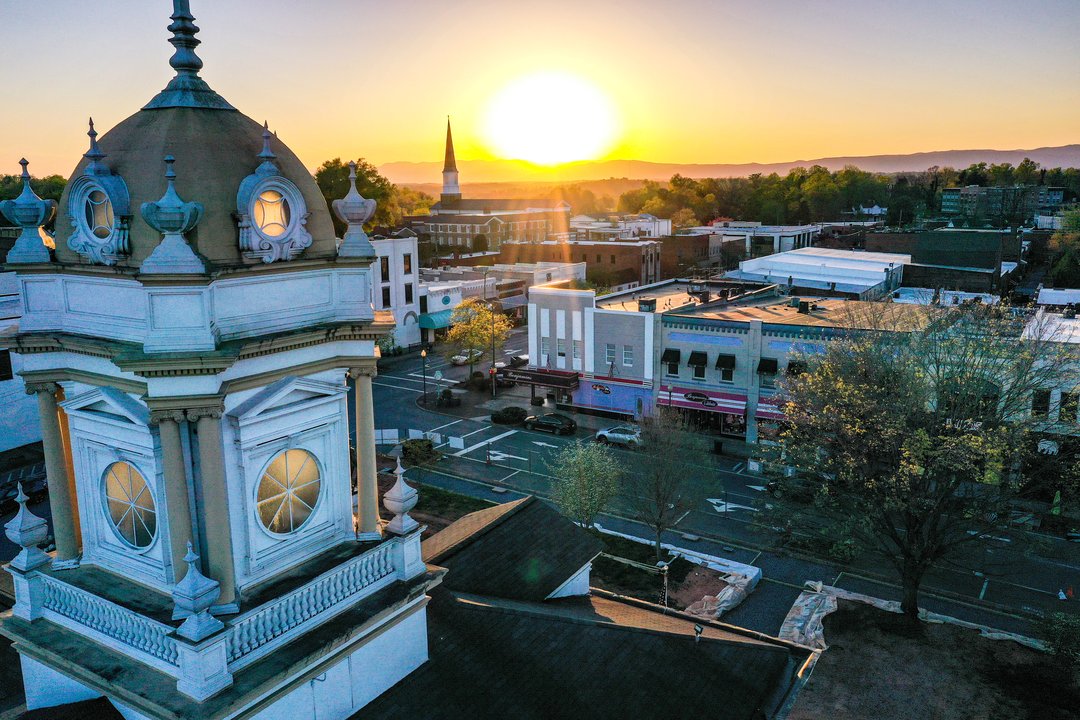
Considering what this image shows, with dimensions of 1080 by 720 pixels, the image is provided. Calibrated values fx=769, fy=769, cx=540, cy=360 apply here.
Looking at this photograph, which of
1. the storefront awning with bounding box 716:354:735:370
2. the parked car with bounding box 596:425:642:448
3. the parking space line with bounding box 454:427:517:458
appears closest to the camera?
the parking space line with bounding box 454:427:517:458

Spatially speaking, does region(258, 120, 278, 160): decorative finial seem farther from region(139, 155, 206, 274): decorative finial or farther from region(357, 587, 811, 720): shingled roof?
region(357, 587, 811, 720): shingled roof

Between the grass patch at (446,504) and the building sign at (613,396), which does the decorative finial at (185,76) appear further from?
the building sign at (613,396)

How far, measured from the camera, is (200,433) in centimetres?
1051

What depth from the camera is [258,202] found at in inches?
422

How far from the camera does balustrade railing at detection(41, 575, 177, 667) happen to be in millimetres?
10328

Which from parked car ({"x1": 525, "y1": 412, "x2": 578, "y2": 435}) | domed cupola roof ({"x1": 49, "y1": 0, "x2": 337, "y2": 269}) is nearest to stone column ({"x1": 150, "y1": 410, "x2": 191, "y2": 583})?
domed cupola roof ({"x1": 49, "y1": 0, "x2": 337, "y2": 269})

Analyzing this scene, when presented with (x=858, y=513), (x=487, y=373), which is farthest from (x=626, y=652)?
(x=487, y=373)

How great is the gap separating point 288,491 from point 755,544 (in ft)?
80.5

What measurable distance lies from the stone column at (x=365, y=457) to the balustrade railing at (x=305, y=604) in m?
0.63

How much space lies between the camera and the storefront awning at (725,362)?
44.8m

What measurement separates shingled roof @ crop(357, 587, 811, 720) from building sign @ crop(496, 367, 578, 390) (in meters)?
35.4

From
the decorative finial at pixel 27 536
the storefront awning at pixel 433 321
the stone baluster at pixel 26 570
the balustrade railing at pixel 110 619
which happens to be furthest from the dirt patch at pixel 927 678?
the storefront awning at pixel 433 321

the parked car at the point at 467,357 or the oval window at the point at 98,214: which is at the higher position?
the oval window at the point at 98,214

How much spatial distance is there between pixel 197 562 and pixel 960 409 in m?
21.8
